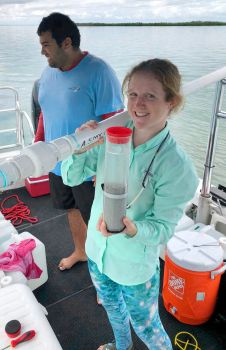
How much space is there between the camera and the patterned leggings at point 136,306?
43.4 inches

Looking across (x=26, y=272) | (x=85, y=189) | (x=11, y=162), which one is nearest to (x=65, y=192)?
(x=85, y=189)

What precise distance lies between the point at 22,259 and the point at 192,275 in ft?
2.88

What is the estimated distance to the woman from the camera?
87 cm

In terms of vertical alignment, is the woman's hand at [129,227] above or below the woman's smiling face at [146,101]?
below

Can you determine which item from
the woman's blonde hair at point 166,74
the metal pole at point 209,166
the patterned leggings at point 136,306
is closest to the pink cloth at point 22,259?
the patterned leggings at point 136,306

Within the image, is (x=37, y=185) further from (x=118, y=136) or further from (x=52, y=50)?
(x=118, y=136)

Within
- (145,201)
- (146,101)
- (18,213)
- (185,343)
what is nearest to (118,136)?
(146,101)

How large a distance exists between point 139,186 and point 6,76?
1095cm

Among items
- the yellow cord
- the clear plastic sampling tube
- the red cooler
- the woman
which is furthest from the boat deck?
the clear plastic sampling tube

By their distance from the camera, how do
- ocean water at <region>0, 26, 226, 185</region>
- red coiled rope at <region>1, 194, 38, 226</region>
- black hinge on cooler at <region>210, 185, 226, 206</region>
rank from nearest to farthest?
1. black hinge on cooler at <region>210, 185, 226, 206</region>
2. red coiled rope at <region>1, 194, 38, 226</region>
3. ocean water at <region>0, 26, 226, 185</region>

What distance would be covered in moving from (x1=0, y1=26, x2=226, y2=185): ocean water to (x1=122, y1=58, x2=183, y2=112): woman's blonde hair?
0.84 m

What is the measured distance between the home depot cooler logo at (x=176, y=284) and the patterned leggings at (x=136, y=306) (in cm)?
34

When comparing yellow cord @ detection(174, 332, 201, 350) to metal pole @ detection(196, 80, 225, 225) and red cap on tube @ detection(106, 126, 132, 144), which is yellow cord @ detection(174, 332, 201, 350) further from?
red cap on tube @ detection(106, 126, 132, 144)

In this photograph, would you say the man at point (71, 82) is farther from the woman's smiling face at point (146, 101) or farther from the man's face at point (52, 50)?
the woman's smiling face at point (146, 101)
